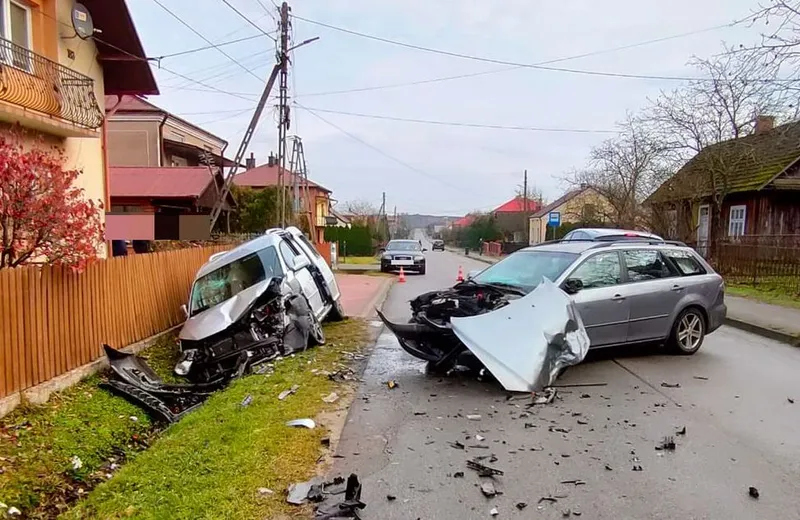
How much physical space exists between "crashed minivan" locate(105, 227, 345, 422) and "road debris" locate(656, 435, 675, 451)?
4948 millimetres

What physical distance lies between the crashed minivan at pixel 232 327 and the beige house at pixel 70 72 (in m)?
2.78

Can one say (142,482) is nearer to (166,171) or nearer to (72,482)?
(72,482)

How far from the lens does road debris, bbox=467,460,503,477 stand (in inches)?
158

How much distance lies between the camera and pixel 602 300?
711 cm

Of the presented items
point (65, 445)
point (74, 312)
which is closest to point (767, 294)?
point (74, 312)

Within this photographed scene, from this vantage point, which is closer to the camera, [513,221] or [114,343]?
[114,343]

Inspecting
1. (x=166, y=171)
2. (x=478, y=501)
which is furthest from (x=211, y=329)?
(x=166, y=171)

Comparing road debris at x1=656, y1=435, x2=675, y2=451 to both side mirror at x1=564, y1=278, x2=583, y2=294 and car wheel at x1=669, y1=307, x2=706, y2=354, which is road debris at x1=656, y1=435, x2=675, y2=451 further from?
car wheel at x1=669, y1=307, x2=706, y2=354

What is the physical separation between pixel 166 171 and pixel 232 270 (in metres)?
17.5

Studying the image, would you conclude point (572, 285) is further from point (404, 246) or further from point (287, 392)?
point (404, 246)

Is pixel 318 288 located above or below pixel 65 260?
below

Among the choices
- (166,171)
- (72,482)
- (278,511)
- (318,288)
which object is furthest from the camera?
(166,171)

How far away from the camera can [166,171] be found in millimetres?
24000

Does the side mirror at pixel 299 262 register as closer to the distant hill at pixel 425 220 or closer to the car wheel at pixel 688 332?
the car wheel at pixel 688 332
